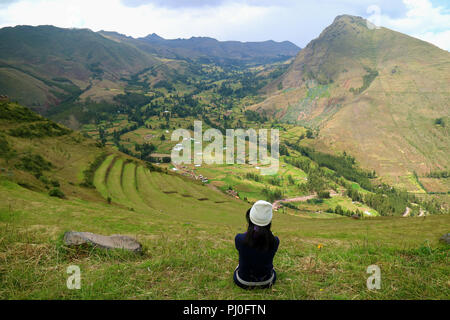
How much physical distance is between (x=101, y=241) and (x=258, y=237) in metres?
6.19

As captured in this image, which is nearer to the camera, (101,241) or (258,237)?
(258,237)

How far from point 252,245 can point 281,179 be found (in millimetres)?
132216

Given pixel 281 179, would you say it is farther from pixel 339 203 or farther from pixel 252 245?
pixel 252 245

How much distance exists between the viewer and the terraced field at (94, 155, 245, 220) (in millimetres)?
47688

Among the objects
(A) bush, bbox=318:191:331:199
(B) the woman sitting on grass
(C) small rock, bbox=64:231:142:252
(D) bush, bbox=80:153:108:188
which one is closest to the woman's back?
(B) the woman sitting on grass

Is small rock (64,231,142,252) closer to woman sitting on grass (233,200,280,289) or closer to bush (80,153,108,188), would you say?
woman sitting on grass (233,200,280,289)

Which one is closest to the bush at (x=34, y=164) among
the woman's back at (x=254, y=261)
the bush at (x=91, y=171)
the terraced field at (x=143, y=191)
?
the bush at (x=91, y=171)

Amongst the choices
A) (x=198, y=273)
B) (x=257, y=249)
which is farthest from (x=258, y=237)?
(x=198, y=273)

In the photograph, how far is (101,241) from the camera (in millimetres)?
8578

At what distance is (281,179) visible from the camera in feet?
439

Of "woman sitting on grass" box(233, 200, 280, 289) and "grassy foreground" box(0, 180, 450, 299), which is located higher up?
"woman sitting on grass" box(233, 200, 280, 289)

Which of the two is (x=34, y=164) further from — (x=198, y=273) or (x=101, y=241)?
(x=198, y=273)

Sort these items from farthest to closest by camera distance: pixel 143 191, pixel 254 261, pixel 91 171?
pixel 143 191 → pixel 91 171 → pixel 254 261
